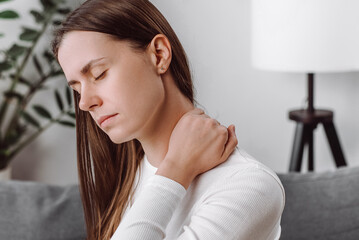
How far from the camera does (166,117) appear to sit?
2.75 ft

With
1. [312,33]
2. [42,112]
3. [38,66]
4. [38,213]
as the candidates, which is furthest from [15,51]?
[312,33]

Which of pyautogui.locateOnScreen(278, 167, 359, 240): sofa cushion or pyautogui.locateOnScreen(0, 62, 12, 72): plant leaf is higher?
pyautogui.locateOnScreen(0, 62, 12, 72): plant leaf

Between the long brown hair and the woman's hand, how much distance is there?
130 mm

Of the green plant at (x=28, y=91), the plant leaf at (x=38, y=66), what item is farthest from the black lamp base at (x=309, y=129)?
the plant leaf at (x=38, y=66)

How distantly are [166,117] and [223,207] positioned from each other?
234mm

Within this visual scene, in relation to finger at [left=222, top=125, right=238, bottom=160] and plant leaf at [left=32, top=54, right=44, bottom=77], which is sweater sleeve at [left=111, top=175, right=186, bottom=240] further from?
plant leaf at [left=32, top=54, right=44, bottom=77]

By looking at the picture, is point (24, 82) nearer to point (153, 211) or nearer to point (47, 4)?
point (47, 4)

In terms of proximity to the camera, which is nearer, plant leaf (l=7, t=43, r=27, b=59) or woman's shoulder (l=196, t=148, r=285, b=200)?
woman's shoulder (l=196, t=148, r=285, b=200)

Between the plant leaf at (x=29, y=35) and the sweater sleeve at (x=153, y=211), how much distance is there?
125cm

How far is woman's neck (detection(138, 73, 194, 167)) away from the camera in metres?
0.83

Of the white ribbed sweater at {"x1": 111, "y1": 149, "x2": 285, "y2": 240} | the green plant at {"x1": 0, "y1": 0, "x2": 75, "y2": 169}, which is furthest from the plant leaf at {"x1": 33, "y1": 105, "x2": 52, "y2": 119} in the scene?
the white ribbed sweater at {"x1": 111, "y1": 149, "x2": 285, "y2": 240}

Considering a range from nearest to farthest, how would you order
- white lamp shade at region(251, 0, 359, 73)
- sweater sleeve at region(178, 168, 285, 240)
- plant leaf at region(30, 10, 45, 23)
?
sweater sleeve at region(178, 168, 285, 240) < white lamp shade at region(251, 0, 359, 73) < plant leaf at region(30, 10, 45, 23)

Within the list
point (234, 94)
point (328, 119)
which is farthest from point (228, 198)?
point (234, 94)

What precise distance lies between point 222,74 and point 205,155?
52.1 inches
